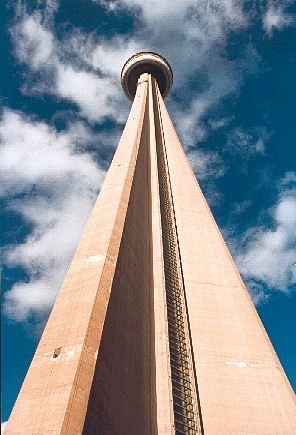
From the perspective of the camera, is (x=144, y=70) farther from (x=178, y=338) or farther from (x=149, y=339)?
(x=149, y=339)

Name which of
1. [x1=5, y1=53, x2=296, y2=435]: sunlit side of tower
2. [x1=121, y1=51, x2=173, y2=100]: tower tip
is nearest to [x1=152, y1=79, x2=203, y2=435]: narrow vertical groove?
[x1=5, y1=53, x2=296, y2=435]: sunlit side of tower

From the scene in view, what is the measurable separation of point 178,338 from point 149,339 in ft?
3.53

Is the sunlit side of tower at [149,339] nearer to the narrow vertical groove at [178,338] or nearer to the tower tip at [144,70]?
the narrow vertical groove at [178,338]

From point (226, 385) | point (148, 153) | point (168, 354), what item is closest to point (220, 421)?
point (226, 385)

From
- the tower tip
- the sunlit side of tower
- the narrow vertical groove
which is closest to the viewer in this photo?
the sunlit side of tower

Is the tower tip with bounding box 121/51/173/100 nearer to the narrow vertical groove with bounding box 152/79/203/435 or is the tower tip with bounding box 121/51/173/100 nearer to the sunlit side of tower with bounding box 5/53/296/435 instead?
the sunlit side of tower with bounding box 5/53/296/435

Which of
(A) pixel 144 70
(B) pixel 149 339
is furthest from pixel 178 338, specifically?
(A) pixel 144 70

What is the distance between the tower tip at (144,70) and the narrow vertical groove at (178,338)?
1544 centimetres

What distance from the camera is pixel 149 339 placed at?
735 cm

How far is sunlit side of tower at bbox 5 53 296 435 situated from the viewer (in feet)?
13.4

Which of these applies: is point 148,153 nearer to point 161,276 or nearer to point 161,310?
point 161,276

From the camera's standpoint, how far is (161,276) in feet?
31.0

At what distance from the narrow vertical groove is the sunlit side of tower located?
3 centimetres

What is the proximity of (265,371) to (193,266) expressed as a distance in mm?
3521
